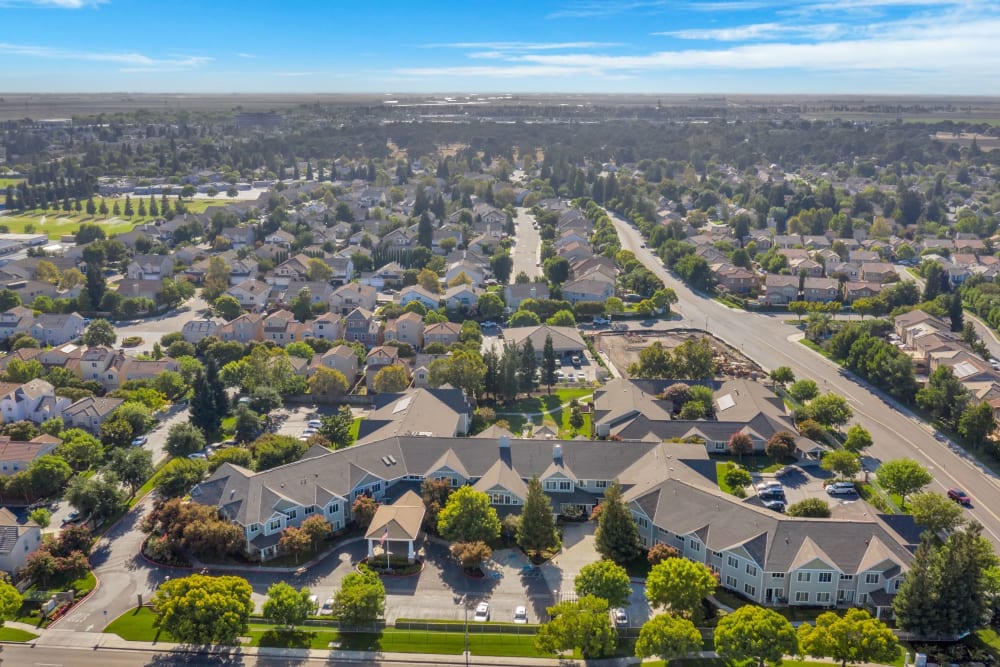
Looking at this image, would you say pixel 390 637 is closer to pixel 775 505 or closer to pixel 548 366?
pixel 775 505

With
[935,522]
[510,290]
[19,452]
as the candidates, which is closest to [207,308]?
[510,290]

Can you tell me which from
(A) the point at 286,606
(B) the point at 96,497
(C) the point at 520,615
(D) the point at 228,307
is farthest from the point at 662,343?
(B) the point at 96,497

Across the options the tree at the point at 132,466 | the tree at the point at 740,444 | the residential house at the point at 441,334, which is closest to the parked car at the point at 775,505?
the tree at the point at 740,444

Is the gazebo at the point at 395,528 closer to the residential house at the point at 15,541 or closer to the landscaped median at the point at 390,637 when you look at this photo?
the landscaped median at the point at 390,637

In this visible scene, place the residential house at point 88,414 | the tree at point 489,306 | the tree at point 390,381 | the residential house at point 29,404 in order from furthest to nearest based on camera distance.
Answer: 1. the tree at point 489,306
2. the tree at point 390,381
3. the residential house at point 29,404
4. the residential house at point 88,414

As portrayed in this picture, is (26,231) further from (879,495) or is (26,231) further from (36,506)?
(879,495)

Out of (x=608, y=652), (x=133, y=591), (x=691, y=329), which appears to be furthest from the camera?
(x=691, y=329)

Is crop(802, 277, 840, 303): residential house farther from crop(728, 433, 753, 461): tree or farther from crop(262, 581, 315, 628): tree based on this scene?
crop(262, 581, 315, 628): tree

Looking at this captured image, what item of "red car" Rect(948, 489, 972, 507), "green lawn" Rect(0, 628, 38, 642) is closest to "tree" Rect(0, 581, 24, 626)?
"green lawn" Rect(0, 628, 38, 642)
